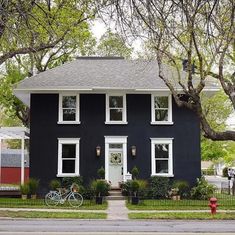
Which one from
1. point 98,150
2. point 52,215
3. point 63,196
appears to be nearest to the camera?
point 52,215

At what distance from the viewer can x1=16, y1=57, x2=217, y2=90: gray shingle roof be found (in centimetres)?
3050

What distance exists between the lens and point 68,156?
30.4m

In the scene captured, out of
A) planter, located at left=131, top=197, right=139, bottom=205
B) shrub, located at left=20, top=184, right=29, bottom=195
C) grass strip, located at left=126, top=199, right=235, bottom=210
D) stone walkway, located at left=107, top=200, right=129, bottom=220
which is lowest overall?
stone walkway, located at left=107, top=200, right=129, bottom=220

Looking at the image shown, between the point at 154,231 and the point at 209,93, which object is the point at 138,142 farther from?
the point at 154,231

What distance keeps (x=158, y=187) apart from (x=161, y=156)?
2131 mm

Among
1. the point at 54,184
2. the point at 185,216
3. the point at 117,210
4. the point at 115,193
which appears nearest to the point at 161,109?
the point at 115,193

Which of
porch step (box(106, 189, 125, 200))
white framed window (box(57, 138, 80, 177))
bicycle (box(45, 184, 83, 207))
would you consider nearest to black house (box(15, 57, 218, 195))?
white framed window (box(57, 138, 80, 177))

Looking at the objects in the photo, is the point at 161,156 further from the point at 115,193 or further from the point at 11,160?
the point at 11,160

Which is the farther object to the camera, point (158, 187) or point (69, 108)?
point (69, 108)

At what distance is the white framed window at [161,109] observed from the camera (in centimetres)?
3083

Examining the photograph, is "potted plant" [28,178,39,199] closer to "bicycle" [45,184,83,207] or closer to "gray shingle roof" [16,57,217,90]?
"bicycle" [45,184,83,207]

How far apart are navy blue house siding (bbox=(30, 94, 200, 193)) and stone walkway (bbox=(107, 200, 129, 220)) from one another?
3.92 meters

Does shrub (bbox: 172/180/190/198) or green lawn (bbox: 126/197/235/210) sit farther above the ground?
shrub (bbox: 172/180/190/198)

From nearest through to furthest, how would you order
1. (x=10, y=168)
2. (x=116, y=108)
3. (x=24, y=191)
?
(x=24, y=191)
(x=116, y=108)
(x=10, y=168)
